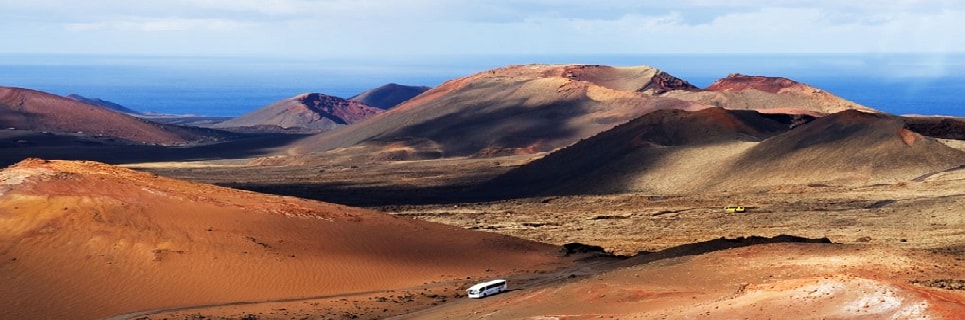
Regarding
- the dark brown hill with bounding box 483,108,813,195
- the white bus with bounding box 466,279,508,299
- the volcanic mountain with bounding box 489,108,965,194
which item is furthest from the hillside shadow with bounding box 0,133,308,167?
the white bus with bounding box 466,279,508,299

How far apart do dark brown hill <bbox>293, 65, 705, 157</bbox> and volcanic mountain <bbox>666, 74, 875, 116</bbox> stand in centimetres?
478

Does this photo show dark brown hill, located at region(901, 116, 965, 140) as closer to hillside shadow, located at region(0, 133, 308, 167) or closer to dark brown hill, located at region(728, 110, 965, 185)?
dark brown hill, located at region(728, 110, 965, 185)

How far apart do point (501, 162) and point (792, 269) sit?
61676 millimetres

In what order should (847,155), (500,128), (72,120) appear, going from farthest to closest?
(72,120) < (500,128) < (847,155)

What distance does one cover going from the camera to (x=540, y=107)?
117 m

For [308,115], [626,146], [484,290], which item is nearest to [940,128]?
[626,146]

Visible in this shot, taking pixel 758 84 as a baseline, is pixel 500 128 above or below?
below

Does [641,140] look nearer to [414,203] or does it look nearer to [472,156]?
[414,203]

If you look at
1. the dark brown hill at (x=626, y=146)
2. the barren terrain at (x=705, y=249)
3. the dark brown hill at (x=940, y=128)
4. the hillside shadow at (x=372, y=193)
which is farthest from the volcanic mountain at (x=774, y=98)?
the hillside shadow at (x=372, y=193)

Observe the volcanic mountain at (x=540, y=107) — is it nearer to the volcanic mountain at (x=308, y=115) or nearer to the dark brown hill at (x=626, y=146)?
the dark brown hill at (x=626, y=146)

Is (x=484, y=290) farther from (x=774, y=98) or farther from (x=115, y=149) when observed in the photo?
(x=774, y=98)

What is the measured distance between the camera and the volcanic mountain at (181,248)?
2825 cm

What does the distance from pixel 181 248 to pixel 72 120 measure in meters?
109

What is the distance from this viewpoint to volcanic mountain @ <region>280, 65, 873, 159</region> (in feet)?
350
